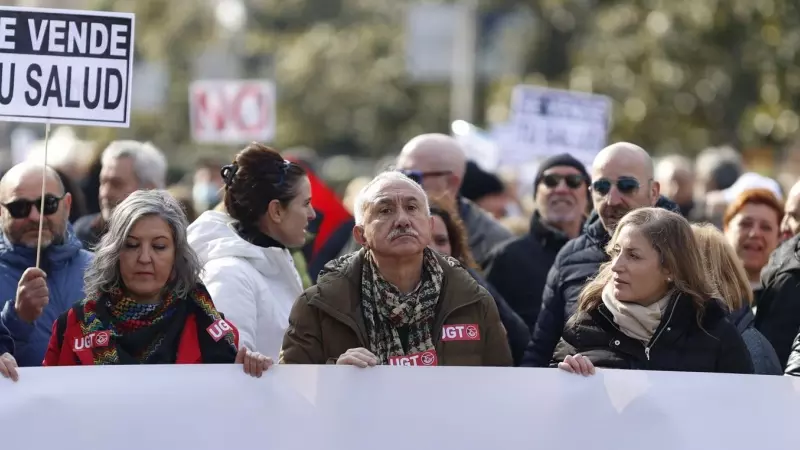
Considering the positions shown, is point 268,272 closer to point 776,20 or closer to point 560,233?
point 560,233

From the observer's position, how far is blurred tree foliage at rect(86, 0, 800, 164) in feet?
86.0

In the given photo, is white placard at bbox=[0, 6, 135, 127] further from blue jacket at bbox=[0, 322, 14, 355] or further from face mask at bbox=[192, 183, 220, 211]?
face mask at bbox=[192, 183, 220, 211]

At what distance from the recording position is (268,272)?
6.75m

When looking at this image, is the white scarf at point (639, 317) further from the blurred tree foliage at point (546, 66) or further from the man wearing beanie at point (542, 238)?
the blurred tree foliage at point (546, 66)

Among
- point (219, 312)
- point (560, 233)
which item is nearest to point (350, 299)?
point (219, 312)

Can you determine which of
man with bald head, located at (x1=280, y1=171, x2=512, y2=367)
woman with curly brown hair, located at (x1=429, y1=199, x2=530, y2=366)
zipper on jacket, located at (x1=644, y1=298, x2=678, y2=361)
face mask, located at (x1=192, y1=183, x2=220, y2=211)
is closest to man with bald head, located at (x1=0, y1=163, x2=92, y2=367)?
man with bald head, located at (x1=280, y1=171, x2=512, y2=367)

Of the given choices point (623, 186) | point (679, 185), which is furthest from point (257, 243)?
point (679, 185)

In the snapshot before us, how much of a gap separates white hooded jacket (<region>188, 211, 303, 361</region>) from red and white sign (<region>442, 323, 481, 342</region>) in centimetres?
82

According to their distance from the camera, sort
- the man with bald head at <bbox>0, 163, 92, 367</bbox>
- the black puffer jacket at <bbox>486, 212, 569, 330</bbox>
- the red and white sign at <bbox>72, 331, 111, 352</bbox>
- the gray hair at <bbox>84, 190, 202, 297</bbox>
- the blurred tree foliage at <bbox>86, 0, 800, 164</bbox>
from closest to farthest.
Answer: the red and white sign at <bbox>72, 331, 111, 352</bbox> → the gray hair at <bbox>84, 190, 202, 297</bbox> → the man with bald head at <bbox>0, 163, 92, 367</bbox> → the black puffer jacket at <bbox>486, 212, 569, 330</bbox> → the blurred tree foliage at <bbox>86, 0, 800, 164</bbox>

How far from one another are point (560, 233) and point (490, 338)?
2.36 meters

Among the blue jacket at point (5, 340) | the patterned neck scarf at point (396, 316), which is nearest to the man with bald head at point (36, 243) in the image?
the blue jacket at point (5, 340)

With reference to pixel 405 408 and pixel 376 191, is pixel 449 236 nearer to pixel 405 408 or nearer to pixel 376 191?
pixel 376 191

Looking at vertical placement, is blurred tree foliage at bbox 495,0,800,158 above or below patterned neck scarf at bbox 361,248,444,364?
above

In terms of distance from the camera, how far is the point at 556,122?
46.9 feet
